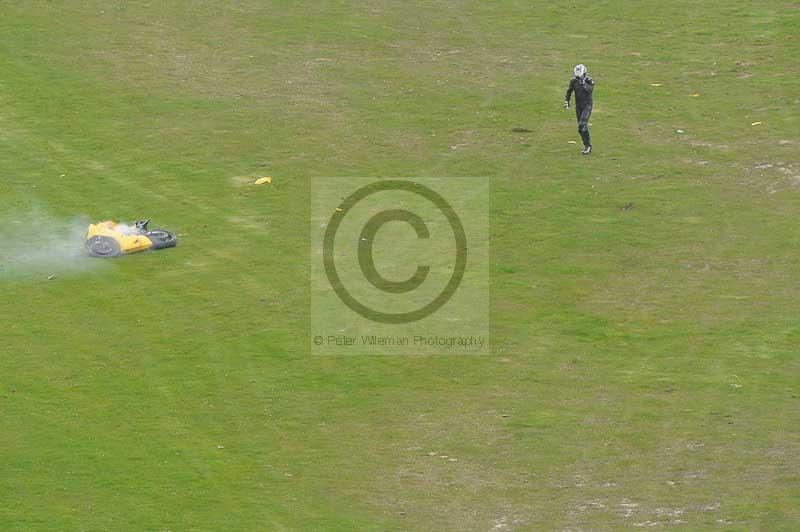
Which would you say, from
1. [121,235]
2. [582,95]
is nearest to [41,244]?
[121,235]

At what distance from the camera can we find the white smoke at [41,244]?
1329 inches

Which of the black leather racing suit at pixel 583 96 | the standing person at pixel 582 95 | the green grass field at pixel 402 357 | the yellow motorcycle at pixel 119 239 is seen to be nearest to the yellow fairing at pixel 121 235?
the yellow motorcycle at pixel 119 239

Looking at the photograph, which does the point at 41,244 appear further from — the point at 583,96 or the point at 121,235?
the point at 583,96

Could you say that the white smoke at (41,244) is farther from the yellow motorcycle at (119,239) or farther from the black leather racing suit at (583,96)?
the black leather racing suit at (583,96)

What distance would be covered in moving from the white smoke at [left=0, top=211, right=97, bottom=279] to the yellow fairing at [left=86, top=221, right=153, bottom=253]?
0.65 metres

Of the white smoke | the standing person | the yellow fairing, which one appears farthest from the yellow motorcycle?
the standing person

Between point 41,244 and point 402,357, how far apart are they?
10828 mm

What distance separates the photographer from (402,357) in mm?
29297

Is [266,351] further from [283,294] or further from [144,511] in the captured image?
[144,511]

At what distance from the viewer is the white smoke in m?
33.8

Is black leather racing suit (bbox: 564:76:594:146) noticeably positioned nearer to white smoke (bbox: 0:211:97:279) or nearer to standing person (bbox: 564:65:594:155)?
standing person (bbox: 564:65:594:155)

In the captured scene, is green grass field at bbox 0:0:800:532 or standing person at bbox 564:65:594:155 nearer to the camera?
green grass field at bbox 0:0:800:532

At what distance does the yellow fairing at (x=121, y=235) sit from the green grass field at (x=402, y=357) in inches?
13.2

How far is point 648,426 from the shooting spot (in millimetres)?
25906
